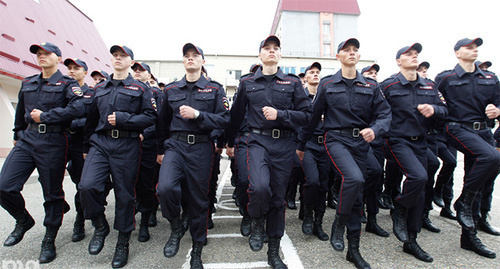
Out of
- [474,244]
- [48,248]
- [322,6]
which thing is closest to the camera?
[48,248]

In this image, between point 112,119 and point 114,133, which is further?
point 114,133

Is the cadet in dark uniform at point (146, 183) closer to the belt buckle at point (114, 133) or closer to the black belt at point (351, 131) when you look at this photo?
the belt buckle at point (114, 133)

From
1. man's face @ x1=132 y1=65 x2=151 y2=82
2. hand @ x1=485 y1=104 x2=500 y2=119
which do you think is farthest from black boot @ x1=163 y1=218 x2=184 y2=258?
hand @ x1=485 y1=104 x2=500 y2=119

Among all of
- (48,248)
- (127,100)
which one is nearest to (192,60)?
(127,100)

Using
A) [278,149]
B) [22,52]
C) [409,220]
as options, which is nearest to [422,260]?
[409,220]

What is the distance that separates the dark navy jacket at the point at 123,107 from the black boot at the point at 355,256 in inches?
109

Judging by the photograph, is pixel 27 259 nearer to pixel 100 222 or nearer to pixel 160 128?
pixel 100 222

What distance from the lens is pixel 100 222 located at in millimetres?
2975

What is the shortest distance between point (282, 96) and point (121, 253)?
8.36 ft

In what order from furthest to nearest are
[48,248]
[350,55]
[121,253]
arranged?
[350,55] → [48,248] → [121,253]

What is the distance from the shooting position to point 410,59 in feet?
11.5

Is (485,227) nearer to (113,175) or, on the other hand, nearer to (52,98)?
(113,175)

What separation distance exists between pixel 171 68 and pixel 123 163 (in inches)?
1218

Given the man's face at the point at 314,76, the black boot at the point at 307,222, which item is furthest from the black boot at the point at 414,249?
the man's face at the point at 314,76
